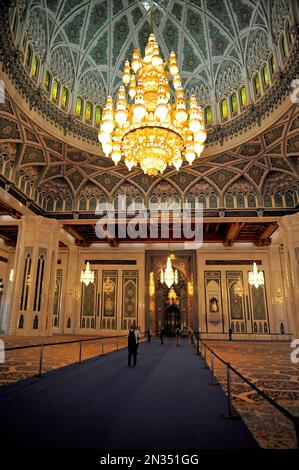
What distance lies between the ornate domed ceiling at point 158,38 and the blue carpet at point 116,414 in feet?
34.6

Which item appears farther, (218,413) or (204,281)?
(204,281)

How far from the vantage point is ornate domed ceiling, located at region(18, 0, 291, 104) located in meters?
10.4

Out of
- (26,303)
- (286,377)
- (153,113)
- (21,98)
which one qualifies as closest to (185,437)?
(286,377)

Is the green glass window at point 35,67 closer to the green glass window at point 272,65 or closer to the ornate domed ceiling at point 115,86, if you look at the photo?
the ornate domed ceiling at point 115,86

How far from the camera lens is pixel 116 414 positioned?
2.72m

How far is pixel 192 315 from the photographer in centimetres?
1694

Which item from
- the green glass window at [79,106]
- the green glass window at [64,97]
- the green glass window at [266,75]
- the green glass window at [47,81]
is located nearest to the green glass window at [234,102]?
the green glass window at [266,75]

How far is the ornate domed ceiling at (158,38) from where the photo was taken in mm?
10422

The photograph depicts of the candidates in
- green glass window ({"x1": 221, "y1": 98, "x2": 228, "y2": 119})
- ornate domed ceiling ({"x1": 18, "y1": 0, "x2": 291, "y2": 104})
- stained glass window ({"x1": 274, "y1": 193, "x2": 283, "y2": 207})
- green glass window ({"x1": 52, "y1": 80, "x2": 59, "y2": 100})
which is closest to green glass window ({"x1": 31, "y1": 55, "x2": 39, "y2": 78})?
ornate domed ceiling ({"x1": 18, "y1": 0, "x2": 291, "y2": 104})

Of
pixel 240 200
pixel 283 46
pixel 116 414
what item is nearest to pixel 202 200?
pixel 240 200

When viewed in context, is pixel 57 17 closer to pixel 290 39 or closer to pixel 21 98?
pixel 21 98

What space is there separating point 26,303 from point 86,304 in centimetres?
563

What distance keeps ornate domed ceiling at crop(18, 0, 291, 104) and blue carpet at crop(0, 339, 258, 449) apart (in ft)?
34.6

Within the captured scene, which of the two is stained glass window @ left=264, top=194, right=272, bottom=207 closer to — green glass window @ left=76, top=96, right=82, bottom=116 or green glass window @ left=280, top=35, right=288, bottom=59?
green glass window @ left=280, top=35, right=288, bottom=59
